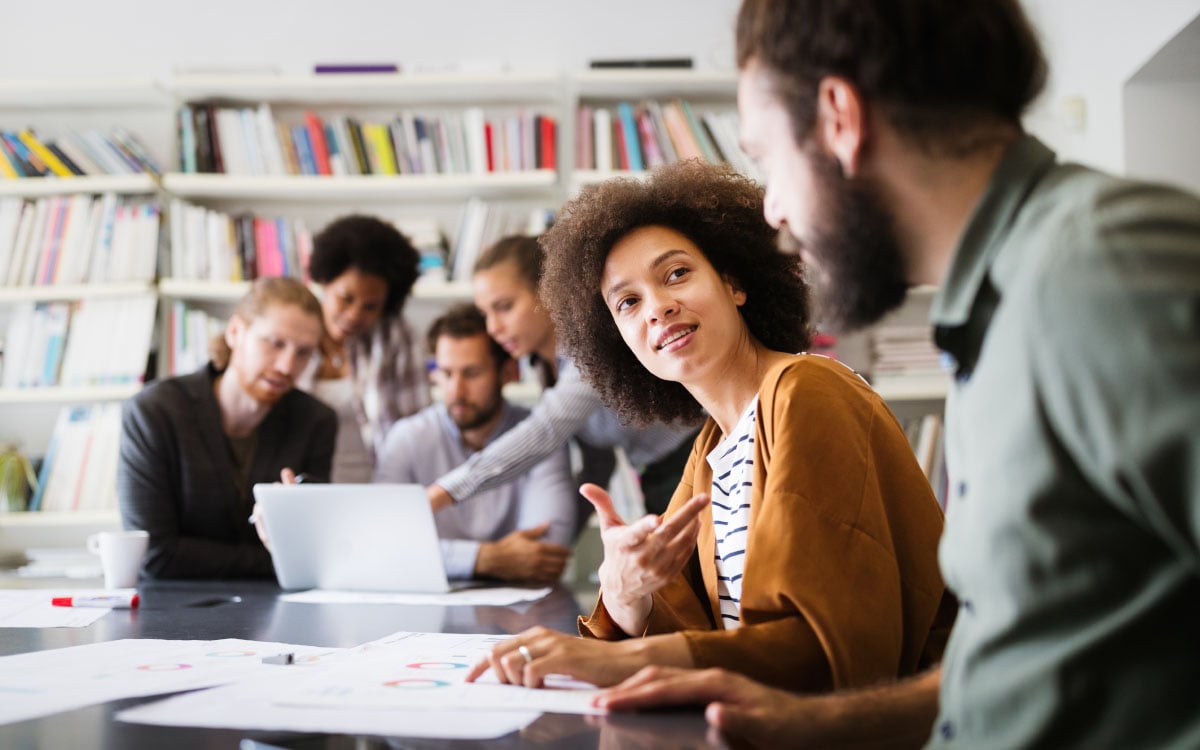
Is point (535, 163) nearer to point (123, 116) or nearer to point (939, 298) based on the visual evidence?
point (123, 116)

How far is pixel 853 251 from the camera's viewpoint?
33.5 inches

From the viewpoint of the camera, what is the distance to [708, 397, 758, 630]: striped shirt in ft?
4.18

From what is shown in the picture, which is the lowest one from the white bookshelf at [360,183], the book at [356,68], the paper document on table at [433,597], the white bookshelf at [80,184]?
the paper document on table at [433,597]

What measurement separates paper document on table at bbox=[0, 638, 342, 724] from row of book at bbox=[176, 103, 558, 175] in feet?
8.24

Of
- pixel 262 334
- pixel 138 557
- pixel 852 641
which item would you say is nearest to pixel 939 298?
pixel 852 641

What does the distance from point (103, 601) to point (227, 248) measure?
2.07 meters

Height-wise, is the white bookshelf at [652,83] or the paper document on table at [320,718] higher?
the white bookshelf at [652,83]

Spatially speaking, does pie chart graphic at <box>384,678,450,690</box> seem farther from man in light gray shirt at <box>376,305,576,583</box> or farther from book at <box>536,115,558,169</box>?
book at <box>536,115,558,169</box>

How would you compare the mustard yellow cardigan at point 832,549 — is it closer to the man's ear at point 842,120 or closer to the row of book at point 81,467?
the man's ear at point 842,120

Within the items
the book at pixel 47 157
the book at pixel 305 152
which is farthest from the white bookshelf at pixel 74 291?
the book at pixel 305 152

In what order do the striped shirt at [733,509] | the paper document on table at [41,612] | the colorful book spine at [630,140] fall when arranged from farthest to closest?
the colorful book spine at [630,140] < the paper document on table at [41,612] < the striped shirt at [733,509]

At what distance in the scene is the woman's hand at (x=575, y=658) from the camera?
3.16 ft

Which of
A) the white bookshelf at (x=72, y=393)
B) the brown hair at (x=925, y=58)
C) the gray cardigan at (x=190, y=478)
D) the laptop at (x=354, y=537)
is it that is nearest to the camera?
the brown hair at (x=925, y=58)

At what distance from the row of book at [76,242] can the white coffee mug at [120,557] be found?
1745 mm
